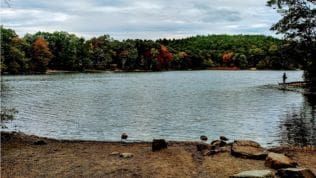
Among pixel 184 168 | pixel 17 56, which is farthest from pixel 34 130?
pixel 17 56

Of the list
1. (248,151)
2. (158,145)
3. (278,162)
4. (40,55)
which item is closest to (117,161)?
(158,145)

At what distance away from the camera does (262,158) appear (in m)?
20.2

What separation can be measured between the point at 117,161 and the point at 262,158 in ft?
20.0

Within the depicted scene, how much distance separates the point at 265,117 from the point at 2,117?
2384 centimetres

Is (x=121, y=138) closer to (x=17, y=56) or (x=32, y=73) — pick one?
A: (x=17, y=56)

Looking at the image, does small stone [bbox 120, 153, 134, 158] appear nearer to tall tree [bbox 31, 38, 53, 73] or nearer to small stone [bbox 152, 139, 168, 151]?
small stone [bbox 152, 139, 168, 151]

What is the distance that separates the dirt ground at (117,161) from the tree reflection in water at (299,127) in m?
5.92

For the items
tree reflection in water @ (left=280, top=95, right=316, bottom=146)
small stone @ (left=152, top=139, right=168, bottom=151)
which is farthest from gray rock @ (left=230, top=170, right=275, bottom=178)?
tree reflection in water @ (left=280, top=95, right=316, bottom=146)

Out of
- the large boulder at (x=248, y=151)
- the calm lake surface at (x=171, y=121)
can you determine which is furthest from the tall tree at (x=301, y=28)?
the large boulder at (x=248, y=151)

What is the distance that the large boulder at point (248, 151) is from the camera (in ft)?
66.5

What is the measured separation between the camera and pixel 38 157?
2098 centimetres

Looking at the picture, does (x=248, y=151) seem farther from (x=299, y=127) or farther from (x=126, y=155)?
(x=299, y=127)

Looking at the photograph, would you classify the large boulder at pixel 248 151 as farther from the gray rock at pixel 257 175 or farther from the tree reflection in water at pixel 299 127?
the tree reflection in water at pixel 299 127

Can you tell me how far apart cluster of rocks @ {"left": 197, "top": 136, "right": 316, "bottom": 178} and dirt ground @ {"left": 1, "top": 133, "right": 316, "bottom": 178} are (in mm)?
394
